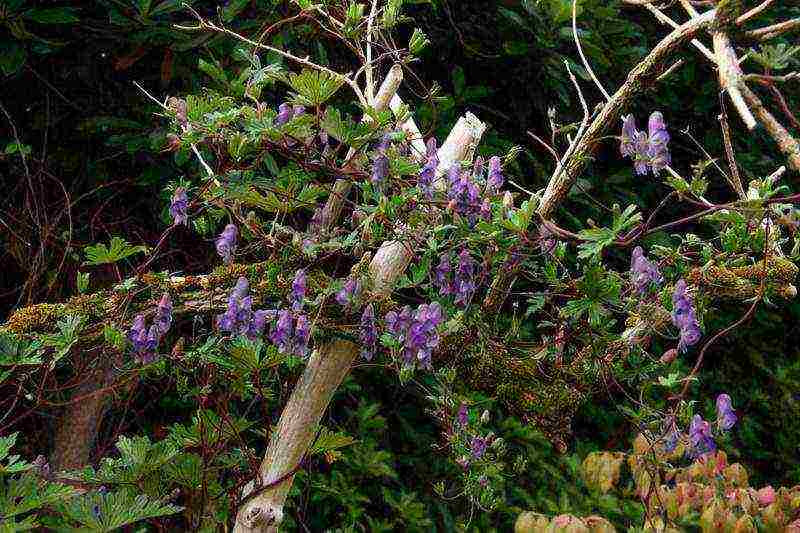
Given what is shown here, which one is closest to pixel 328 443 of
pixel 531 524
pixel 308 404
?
pixel 308 404

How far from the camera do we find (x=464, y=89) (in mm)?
2742

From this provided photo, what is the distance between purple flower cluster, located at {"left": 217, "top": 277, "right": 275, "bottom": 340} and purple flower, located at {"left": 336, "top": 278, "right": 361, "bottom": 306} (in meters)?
0.10

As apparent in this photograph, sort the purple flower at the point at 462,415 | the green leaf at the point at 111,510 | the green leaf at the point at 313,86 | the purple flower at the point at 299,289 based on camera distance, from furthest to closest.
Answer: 1. the purple flower at the point at 462,415
2. the green leaf at the point at 111,510
3. the purple flower at the point at 299,289
4. the green leaf at the point at 313,86

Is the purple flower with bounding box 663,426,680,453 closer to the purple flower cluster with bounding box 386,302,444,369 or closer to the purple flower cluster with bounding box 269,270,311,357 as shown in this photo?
the purple flower cluster with bounding box 386,302,444,369

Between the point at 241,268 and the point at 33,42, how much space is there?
3.46ft

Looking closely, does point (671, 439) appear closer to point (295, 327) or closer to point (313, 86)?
point (295, 327)

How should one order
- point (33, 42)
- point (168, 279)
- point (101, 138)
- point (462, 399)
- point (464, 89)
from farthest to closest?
point (464, 89) → point (101, 138) → point (33, 42) → point (462, 399) → point (168, 279)

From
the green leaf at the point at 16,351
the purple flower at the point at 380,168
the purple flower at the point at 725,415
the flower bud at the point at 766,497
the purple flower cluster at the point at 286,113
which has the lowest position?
the flower bud at the point at 766,497

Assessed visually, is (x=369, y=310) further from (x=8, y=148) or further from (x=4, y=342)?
(x=8, y=148)

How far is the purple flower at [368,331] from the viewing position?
1.33 meters

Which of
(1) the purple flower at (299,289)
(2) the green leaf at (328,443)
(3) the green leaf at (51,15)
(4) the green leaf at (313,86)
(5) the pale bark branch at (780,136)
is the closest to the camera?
(5) the pale bark branch at (780,136)

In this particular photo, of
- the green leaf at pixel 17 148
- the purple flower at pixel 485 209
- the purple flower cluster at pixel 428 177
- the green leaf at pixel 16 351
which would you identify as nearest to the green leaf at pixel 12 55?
the green leaf at pixel 17 148

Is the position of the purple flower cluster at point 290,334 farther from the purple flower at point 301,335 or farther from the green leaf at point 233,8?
the green leaf at point 233,8

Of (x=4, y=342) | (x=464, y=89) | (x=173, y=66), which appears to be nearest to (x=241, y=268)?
(x=4, y=342)
